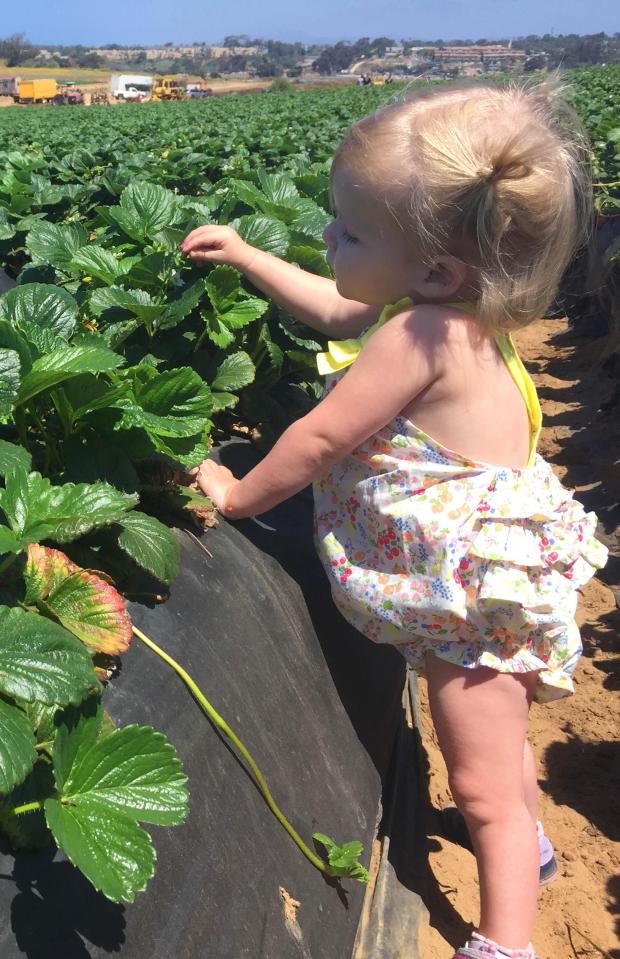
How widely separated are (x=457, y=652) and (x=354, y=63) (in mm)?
138449

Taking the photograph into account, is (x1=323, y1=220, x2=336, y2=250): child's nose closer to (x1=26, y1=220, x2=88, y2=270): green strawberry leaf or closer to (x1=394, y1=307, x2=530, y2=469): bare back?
(x1=394, y1=307, x2=530, y2=469): bare back

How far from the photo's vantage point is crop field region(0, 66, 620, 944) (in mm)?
1079

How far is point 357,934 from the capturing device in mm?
1752

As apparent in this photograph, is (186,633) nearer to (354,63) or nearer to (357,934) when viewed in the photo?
(357,934)

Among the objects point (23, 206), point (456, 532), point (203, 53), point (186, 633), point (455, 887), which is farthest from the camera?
point (203, 53)

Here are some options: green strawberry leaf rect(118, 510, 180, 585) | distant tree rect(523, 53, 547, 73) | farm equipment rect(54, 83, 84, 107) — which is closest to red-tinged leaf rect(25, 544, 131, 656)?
green strawberry leaf rect(118, 510, 180, 585)

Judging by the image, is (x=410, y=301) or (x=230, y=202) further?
(x=230, y=202)

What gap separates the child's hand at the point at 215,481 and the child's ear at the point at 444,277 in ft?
1.82

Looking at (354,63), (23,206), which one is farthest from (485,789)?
(354,63)

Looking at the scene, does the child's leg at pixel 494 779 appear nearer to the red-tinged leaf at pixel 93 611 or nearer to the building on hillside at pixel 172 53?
the red-tinged leaf at pixel 93 611

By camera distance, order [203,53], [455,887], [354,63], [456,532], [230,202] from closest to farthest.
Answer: [456,532], [455,887], [230,202], [354,63], [203,53]

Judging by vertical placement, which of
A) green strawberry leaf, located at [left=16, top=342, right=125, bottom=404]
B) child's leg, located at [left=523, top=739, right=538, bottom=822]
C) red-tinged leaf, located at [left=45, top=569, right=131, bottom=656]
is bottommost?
child's leg, located at [left=523, top=739, right=538, bottom=822]

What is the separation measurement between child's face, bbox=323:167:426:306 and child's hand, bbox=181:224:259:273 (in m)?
0.33

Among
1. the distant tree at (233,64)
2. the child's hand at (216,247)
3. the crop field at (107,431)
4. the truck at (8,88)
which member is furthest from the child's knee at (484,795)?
the distant tree at (233,64)
